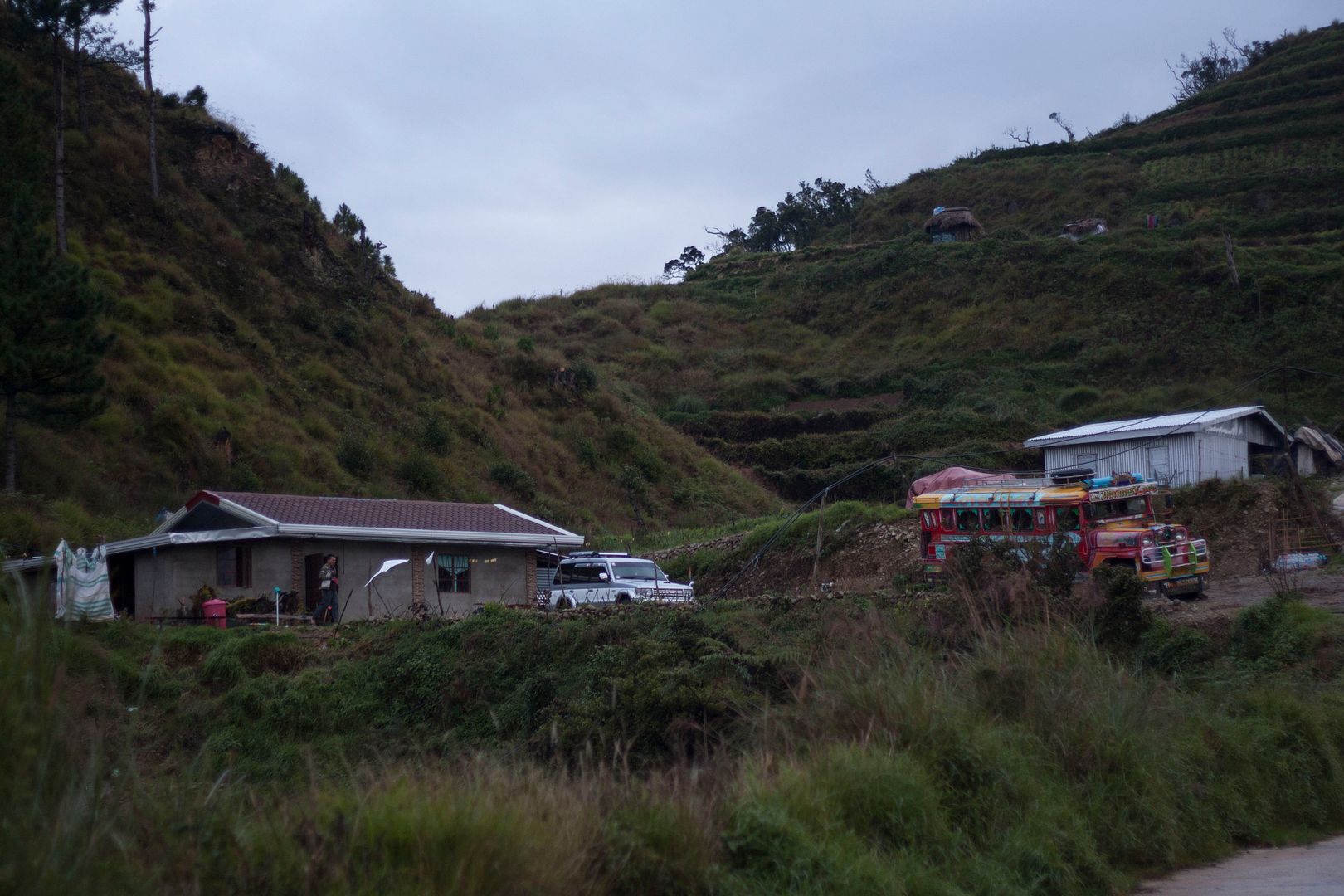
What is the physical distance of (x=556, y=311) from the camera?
88.1m

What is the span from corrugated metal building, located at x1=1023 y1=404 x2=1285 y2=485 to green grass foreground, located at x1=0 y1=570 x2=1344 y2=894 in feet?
59.4

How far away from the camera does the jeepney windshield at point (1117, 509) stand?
2102 centimetres

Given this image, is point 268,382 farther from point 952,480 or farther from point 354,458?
point 952,480

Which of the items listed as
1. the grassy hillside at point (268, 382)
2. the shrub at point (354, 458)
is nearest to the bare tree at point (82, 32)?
the grassy hillside at point (268, 382)

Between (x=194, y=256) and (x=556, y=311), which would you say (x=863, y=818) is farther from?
(x=556, y=311)

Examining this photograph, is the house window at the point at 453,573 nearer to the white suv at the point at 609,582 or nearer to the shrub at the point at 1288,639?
the white suv at the point at 609,582

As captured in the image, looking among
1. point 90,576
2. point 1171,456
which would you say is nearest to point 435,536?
point 90,576

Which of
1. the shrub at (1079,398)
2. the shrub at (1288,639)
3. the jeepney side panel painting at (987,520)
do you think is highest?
the shrub at (1079,398)

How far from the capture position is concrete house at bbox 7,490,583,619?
24.1 metres

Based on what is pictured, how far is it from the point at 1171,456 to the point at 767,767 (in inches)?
1113

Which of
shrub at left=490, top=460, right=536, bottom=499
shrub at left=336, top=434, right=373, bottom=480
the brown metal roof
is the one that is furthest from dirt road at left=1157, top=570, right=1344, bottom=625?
shrub at left=336, top=434, right=373, bottom=480

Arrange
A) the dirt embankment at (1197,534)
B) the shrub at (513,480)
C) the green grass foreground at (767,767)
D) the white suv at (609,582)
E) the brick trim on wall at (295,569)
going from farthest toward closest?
the shrub at (513,480) < the white suv at (609,582) < the brick trim on wall at (295,569) < the dirt embankment at (1197,534) < the green grass foreground at (767,767)

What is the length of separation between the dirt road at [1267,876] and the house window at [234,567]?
68.9 feet

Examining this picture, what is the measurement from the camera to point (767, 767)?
24.1ft
